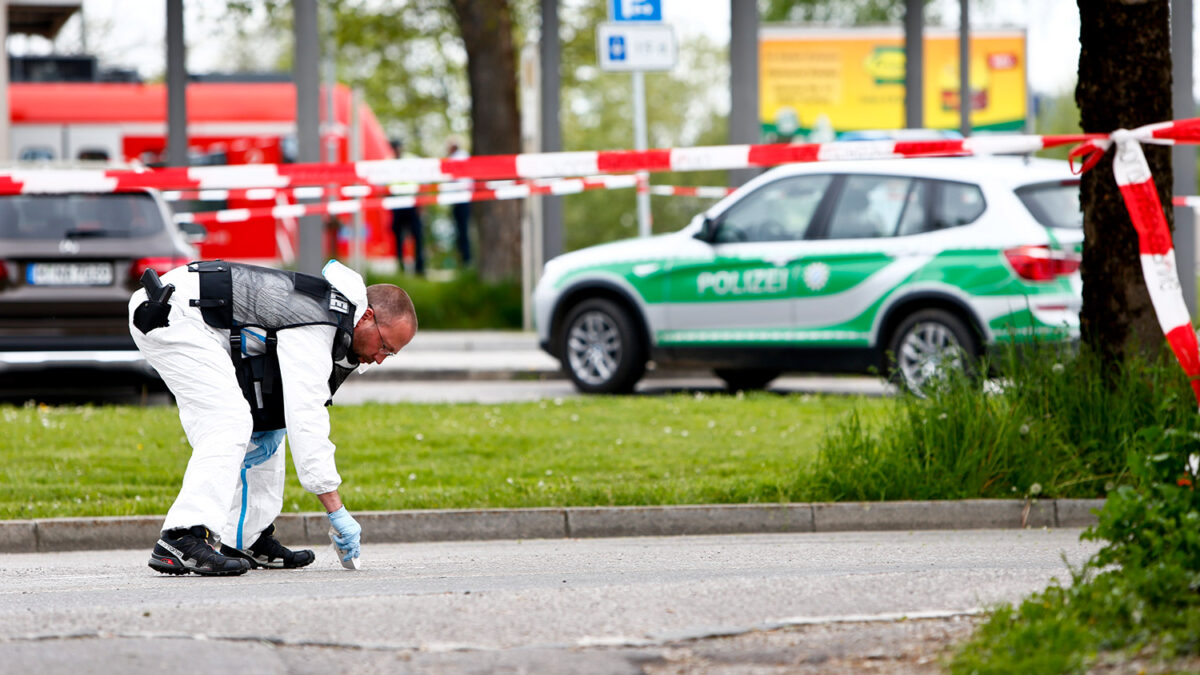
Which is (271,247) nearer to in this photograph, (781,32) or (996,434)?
(781,32)

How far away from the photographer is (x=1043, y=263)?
35.2 ft

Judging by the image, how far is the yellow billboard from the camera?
1142 inches

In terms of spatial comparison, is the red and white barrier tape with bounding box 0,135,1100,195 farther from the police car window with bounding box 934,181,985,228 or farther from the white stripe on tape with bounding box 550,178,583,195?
the white stripe on tape with bounding box 550,178,583,195

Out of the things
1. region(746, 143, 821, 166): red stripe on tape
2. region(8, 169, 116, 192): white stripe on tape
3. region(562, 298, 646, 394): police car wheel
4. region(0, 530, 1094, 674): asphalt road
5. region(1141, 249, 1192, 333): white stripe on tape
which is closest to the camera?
region(0, 530, 1094, 674): asphalt road

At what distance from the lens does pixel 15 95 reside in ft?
82.3

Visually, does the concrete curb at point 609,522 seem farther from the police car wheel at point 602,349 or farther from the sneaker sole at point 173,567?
the police car wheel at point 602,349

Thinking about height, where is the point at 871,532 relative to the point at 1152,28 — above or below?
below

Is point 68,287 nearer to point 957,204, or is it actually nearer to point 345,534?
point 957,204

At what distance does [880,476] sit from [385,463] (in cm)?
269

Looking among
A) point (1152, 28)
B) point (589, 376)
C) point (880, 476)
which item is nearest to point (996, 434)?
point (880, 476)

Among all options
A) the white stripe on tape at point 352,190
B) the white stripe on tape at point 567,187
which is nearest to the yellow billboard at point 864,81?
the white stripe on tape at point 352,190

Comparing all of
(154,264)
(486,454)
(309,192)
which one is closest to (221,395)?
(486,454)

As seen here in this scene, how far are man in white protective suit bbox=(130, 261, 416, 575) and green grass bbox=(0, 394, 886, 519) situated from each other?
80.9 inches

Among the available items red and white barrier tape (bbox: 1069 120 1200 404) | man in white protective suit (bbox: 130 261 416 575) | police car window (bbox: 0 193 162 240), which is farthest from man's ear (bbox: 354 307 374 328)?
police car window (bbox: 0 193 162 240)
